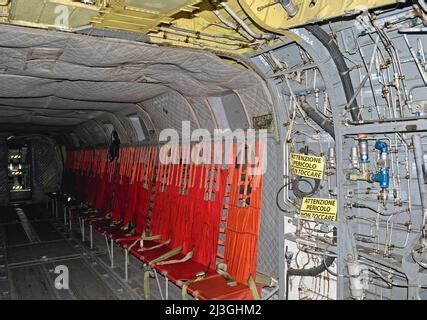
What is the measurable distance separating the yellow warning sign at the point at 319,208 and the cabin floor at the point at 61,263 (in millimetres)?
2600

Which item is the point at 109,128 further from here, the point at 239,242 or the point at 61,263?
the point at 239,242

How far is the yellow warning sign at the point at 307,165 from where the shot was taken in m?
3.79

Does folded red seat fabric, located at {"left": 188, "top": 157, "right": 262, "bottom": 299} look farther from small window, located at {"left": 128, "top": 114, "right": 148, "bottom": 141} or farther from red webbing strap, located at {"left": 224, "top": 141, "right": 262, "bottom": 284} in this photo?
small window, located at {"left": 128, "top": 114, "right": 148, "bottom": 141}

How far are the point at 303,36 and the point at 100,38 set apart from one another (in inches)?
78.4

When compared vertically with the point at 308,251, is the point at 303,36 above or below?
above

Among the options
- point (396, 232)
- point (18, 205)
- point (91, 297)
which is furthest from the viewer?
point (18, 205)

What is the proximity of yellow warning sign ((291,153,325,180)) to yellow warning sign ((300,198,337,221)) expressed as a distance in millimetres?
265

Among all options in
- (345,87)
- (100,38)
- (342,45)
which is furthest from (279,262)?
(100,38)

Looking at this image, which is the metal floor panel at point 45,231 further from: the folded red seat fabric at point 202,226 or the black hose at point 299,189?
the black hose at point 299,189

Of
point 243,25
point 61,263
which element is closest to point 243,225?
point 243,25

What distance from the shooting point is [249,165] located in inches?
181

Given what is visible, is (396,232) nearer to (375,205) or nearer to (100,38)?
(375,205)

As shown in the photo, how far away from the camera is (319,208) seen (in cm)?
377

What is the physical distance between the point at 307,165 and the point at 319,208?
1.60ft
